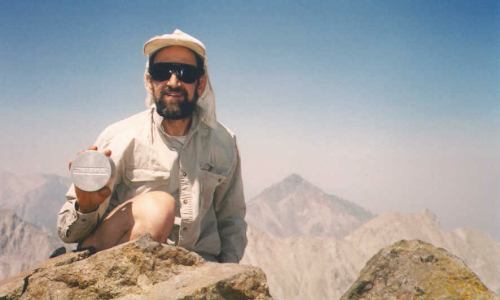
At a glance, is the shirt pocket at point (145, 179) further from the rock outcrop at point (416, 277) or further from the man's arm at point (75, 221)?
the rock outcrop at point (416, 277)

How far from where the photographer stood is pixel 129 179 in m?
4.99

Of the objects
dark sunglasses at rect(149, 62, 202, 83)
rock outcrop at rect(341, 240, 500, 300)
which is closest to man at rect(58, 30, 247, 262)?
dark sunglasses at rect(149, 62, 202, 83)

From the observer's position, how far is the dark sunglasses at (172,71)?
5.30 meters

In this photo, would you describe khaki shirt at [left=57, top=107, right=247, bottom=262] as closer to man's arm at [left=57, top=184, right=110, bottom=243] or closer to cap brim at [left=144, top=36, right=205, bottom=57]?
man's arm at [left=57, top=184, right=110, bottom=243]

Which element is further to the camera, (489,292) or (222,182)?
(222,182)

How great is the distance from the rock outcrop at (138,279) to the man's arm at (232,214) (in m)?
2.07

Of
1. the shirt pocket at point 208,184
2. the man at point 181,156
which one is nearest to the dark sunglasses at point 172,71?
the man at point 181,156

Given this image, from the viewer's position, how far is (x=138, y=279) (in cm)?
350

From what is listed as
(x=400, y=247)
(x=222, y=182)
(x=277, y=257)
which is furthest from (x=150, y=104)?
(x=277, y=257)

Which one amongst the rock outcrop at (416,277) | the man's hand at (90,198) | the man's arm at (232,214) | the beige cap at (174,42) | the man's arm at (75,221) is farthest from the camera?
the man's arm at (232,214)

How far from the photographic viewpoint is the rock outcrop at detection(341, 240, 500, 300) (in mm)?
3711

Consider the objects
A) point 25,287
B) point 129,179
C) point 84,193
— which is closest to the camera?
point 25,287

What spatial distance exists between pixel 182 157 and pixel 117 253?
71.3 inches

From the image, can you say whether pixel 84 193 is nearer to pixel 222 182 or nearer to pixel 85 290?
pixel 85 290
